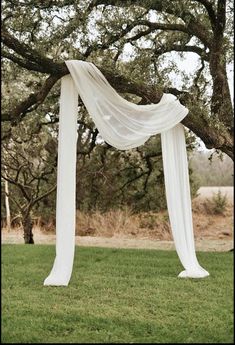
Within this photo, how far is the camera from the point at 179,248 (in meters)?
5.81

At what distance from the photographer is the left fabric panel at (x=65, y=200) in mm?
5309

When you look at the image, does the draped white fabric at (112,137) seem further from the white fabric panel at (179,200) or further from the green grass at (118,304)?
the green grass at (118,304)

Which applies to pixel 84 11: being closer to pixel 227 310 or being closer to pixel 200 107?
pixel 200 107

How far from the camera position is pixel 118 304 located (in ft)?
15.1

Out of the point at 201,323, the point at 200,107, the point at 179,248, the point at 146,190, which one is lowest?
the point at 201,323

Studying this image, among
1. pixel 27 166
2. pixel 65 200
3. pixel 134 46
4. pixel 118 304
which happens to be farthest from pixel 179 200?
pixel 27 166

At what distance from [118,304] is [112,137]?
169 cm

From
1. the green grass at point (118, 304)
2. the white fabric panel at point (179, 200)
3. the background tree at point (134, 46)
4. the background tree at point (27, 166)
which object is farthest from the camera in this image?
the background tree at point (27, 166)

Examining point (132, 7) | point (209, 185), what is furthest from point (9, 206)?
point (132, 7)

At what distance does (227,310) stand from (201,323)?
472 mm

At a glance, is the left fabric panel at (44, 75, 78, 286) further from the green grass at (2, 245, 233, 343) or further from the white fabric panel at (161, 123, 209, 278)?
the white fabric panel at (161, 123, 209, 278)

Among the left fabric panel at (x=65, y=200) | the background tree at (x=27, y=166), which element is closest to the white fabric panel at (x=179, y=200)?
the left fabric panel at (x=65, y=200)

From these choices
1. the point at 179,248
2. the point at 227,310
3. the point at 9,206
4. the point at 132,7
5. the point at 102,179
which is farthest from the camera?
the point at 9,206

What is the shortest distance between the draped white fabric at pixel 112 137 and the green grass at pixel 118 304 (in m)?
0.35
